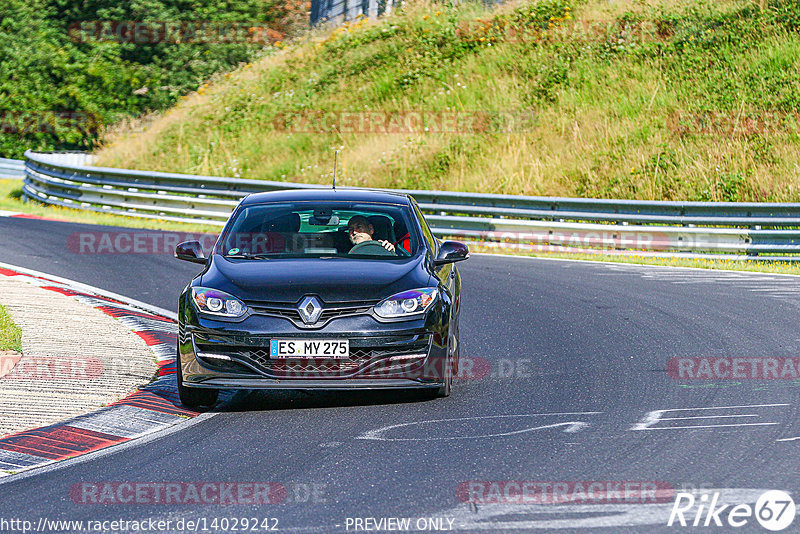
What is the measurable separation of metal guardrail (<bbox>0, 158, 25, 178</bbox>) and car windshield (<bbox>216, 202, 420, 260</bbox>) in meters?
32.0

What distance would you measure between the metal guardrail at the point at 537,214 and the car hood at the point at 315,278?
10953 millimetres

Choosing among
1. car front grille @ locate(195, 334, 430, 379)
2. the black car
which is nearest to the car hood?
the black car

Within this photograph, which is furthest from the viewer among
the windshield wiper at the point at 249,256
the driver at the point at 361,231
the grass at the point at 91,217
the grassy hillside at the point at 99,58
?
the grassy hillside at the point at 99,58

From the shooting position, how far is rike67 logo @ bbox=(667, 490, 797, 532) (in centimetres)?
519

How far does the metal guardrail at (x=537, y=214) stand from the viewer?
60.3ft

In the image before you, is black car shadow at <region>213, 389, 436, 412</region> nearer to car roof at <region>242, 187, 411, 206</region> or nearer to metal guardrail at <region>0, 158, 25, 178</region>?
car roof at <region>242, 187, 411, 206</region>

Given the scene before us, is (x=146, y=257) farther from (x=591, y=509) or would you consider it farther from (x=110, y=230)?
(x=591, y=509)

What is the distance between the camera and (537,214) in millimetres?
20578

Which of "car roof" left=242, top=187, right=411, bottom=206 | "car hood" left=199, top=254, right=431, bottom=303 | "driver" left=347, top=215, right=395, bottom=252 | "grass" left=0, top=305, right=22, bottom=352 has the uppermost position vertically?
"car roof" left=242, top=187, right=411, bottom=206

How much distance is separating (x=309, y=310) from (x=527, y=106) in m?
23.2

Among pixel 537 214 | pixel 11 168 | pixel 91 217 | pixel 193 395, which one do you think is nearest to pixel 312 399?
pixel 193 395

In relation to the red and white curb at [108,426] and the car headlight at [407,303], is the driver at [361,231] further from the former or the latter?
the red and white curb at [108,426]

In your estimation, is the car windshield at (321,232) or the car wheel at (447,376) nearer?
the car wheel at (447,376)

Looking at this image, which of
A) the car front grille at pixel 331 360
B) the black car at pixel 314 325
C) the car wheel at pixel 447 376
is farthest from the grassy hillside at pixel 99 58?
the car front grille at pixel 331 360
